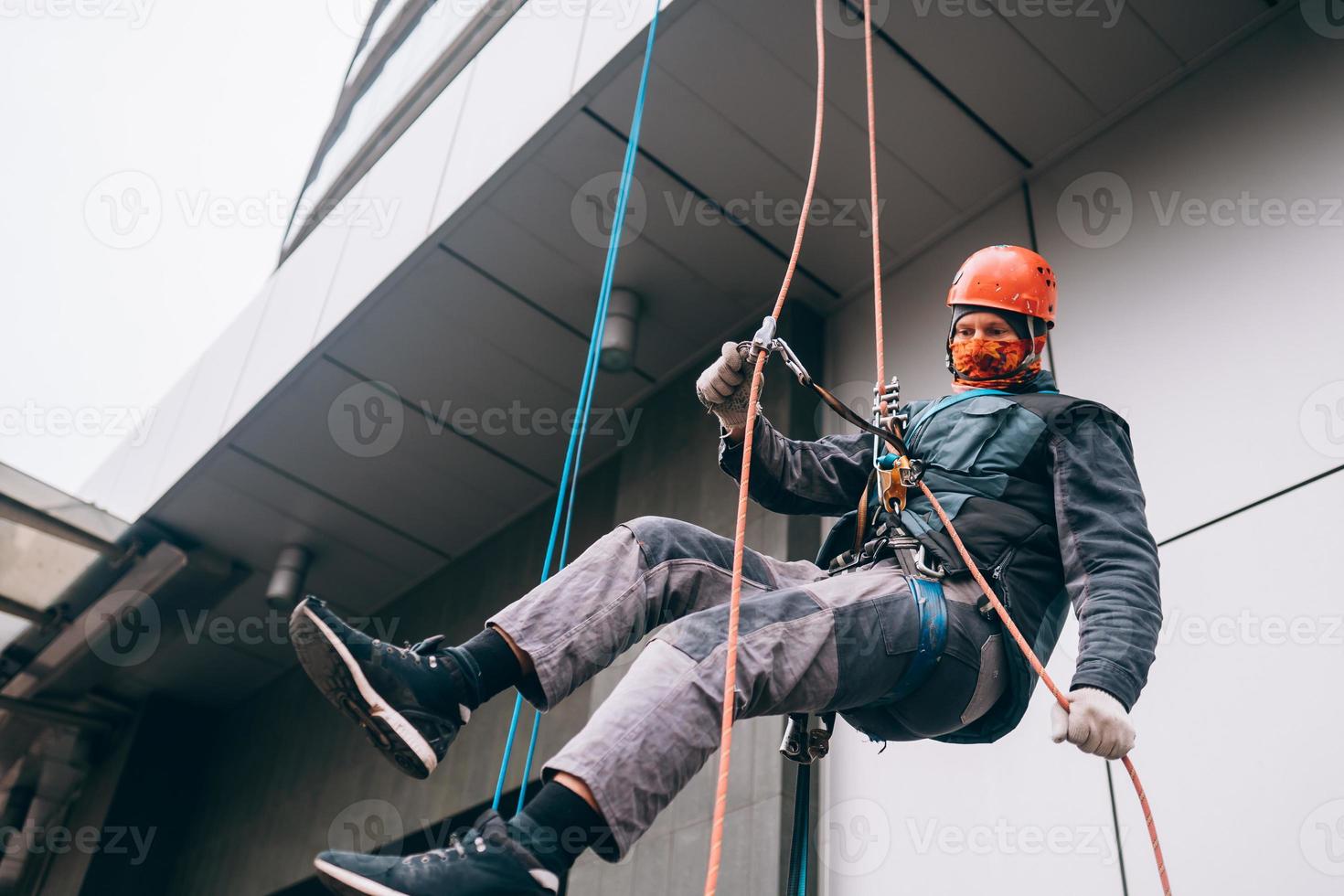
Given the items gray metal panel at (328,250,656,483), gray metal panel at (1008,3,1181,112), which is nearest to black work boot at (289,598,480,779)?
gray metal panel at (1008,3,1181,112)

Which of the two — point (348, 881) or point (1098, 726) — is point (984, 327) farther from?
point (348, 881)

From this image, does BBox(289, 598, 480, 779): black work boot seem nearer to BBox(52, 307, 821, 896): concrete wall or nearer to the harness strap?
the harness strap

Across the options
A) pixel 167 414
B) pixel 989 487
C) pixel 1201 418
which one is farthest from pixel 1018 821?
pixel 167 414

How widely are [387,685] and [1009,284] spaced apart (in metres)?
1.71

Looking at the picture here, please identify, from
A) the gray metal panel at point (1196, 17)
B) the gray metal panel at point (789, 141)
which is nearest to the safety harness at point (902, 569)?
the gray metal panel at point (789, 141)

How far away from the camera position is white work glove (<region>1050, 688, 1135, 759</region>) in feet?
7.50

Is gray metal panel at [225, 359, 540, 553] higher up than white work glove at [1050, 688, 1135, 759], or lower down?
higher up

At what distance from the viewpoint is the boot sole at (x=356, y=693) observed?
2.15 metres

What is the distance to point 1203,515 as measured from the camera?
4.01m

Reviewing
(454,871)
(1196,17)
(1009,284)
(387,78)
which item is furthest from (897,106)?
(387,78)

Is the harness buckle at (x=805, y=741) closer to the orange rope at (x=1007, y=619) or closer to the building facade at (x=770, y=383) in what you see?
the orange rope at (x=1007, y=619)

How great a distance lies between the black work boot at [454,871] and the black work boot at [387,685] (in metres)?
0.21

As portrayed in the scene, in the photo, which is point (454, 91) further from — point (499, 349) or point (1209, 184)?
point (1209, 184)

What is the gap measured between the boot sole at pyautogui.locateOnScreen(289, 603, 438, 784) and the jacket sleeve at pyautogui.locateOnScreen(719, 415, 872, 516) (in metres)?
1.06
